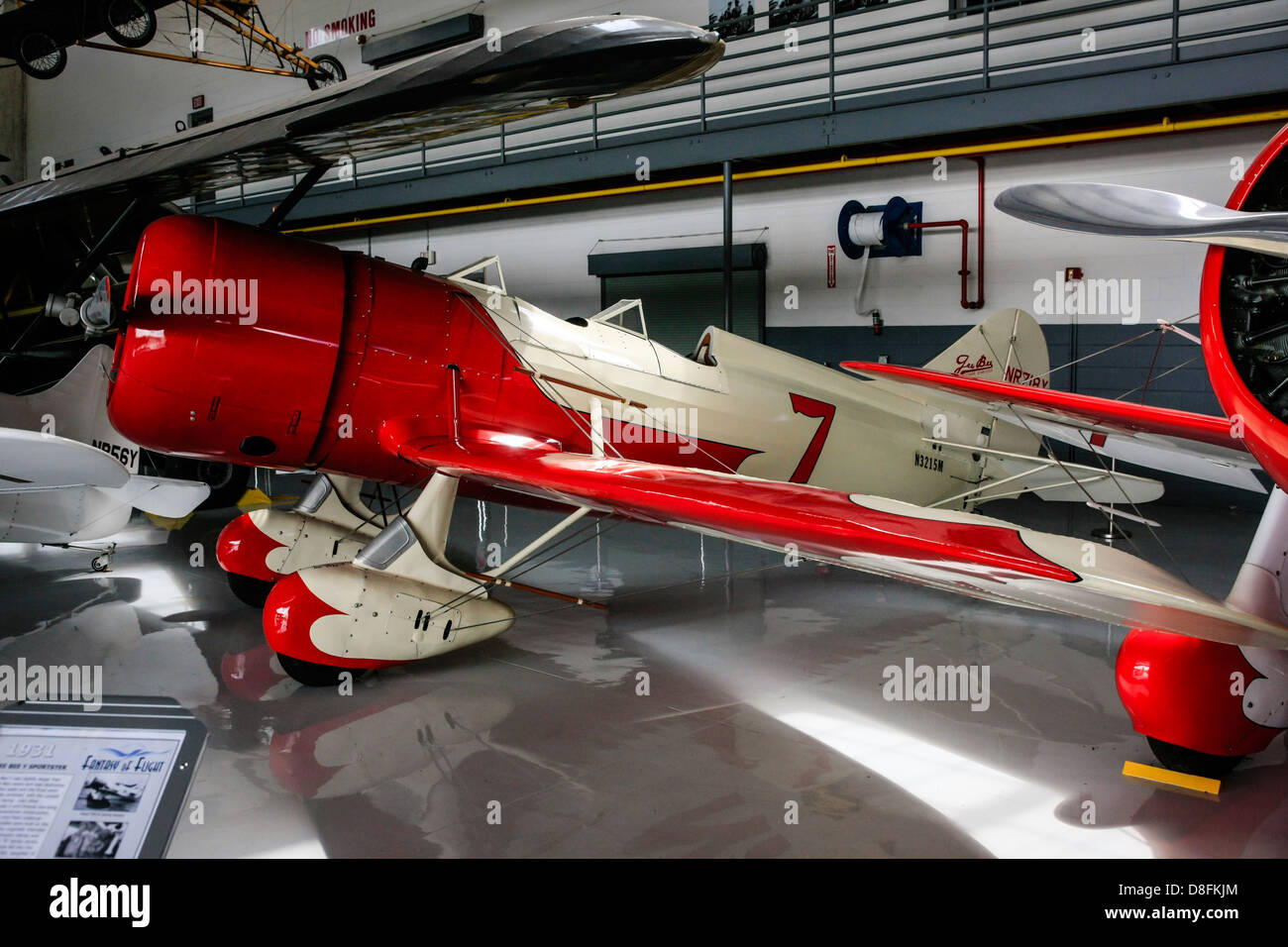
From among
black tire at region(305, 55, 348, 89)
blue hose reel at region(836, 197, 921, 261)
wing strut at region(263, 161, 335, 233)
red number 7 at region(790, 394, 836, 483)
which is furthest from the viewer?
black tire at region(305, 55, 348, 89)

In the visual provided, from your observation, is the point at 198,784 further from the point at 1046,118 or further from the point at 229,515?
the point at 1046,118

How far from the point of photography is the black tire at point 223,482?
791 cm

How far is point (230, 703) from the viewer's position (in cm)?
384

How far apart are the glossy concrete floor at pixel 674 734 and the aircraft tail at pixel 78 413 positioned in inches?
34.8

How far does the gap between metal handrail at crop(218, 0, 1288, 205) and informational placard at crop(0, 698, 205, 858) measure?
489cm

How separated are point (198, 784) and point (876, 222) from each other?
788 centimetres

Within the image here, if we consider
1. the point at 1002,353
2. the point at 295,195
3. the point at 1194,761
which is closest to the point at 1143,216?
the point at 1194,761

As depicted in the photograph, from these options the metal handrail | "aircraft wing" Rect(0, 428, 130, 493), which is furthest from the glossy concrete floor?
the metal handrail

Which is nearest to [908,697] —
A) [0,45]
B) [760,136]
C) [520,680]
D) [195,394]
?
A: [520,680]

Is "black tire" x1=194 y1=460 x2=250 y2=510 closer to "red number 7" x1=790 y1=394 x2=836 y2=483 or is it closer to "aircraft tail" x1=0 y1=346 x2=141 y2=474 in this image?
"aircraft tail" x1=0 y1=346 x2=141 y2=474

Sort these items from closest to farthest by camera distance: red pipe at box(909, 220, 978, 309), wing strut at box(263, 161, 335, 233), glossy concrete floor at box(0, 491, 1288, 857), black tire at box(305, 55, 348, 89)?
glossy concrete floor at box(0, 491, 1288, 857)
wing strut at box(263, 161, 335, 233)
red pipe at box(909, 220, 978, 309)
black tire at box(305, 55, 348, 89)

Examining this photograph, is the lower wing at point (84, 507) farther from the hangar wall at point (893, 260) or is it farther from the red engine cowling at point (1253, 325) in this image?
the hangar wall at point (893, 260)

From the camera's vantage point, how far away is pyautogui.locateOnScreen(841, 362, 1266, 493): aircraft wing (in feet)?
10.1

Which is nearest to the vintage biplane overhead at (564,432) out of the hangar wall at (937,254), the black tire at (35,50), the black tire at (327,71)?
the hangar wall at (937,254)
